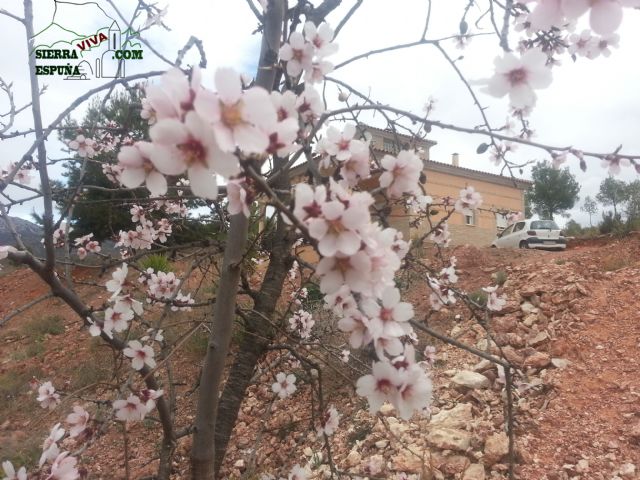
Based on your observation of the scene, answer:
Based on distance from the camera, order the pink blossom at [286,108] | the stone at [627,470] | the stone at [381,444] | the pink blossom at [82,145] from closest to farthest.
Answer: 1. the pink blossom at [286,108]
2. the pink blossom at [82,145]
3. the stone at [627,470]
4. the stone at [381,444]

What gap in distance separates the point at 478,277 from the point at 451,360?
3503mm

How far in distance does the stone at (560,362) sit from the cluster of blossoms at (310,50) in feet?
14.0

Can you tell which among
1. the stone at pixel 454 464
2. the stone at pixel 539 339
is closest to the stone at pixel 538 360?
the stone at pixel 539 339

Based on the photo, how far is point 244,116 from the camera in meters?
0.61

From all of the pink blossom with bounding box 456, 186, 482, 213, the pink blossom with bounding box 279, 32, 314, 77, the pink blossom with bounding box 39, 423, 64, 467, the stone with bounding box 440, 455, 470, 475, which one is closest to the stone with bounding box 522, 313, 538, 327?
the stone with bounding box 440, 455, 470, 475

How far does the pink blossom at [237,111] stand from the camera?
1.94 feet

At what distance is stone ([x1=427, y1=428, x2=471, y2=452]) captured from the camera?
11.4ft

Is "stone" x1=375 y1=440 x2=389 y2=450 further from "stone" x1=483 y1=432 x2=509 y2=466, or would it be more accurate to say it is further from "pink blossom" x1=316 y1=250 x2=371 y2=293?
"pink blossom" x1=316 y1=250 x2=371 y2=293

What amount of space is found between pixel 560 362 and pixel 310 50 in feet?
14.3

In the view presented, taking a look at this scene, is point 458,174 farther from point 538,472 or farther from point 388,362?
point 388,362

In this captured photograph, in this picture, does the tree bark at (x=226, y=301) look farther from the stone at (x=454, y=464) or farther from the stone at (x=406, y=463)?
the stone at (x=454, y=464)

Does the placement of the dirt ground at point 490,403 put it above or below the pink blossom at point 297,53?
below

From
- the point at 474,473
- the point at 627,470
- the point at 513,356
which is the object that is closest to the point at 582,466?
the point at 627,470

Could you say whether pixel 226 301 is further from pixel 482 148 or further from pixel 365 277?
pixel 482 148
